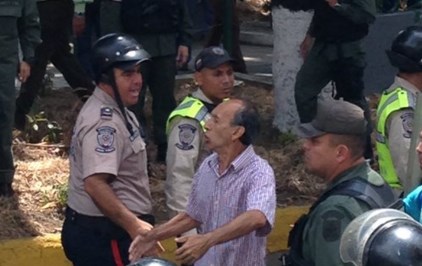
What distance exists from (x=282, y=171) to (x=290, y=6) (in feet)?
5.06

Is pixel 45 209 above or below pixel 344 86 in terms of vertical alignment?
below

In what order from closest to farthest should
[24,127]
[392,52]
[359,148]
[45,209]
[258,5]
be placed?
[359,148] → [392,52] → [45,209] → [24,127] → [258,5]

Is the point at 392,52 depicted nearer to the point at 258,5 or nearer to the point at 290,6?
the point at 290,6

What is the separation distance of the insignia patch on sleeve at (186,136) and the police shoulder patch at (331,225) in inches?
70.9

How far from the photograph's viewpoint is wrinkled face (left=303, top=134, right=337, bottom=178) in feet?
16.0

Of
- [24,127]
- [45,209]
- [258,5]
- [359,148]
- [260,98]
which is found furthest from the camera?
[258,5]

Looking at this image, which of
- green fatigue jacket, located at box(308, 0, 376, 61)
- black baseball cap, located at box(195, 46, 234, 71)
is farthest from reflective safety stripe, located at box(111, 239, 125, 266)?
green fatigue jacket, located at box(308, 0, 376, 61)

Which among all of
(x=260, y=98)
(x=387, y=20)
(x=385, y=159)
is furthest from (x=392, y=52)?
(x=387, y=20)

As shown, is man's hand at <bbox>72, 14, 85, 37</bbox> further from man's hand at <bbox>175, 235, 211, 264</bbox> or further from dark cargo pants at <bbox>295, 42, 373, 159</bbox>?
man's hand at <bbox>175, 235, 211, 264</bbox>

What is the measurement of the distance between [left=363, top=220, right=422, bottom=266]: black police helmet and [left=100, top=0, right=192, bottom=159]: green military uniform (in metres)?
5.43

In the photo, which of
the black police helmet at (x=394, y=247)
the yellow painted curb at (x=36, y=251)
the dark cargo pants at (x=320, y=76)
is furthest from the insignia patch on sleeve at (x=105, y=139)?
the dark cargo pants at (x=320, y=76)

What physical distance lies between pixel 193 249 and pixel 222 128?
720 millimetres

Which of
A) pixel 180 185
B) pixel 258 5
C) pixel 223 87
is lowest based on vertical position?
pixel 258 5

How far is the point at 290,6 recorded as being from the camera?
10.2 meters
